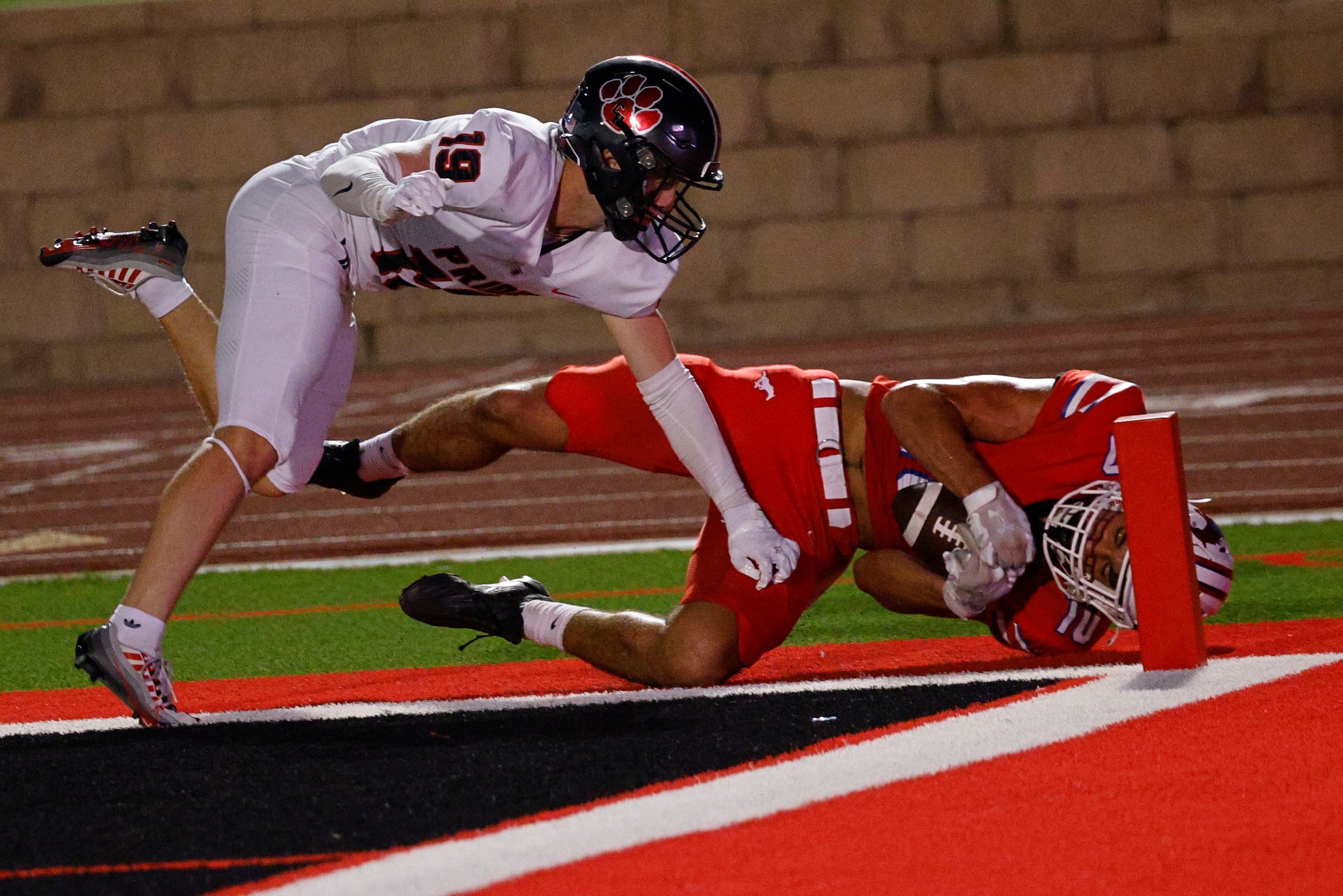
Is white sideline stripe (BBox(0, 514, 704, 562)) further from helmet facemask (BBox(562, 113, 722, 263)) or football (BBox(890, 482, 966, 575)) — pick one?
helmet facemask (BBox(562, 113, 722, 263))

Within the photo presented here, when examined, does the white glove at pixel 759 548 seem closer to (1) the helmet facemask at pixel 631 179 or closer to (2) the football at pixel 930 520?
(2) the football at pixel 930 520

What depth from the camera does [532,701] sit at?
10.1 feet

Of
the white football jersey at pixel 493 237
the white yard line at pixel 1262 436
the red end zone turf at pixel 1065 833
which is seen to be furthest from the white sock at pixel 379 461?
the white yard line at pixel 1262 436

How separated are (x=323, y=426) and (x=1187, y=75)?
29.4 ft

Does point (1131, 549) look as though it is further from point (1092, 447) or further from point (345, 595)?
point (345, 595)

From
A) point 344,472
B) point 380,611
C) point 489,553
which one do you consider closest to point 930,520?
point 344,472

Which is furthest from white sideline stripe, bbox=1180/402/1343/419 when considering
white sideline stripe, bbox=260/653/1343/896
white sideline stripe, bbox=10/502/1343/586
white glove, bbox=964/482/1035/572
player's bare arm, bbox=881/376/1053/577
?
white sideline stripe, bbox=260/653/1343/896

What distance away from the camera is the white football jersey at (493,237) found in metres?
3.09

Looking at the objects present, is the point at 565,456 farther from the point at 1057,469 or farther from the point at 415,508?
the point at 1057,469

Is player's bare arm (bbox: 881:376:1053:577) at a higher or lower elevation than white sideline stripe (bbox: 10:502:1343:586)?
higher

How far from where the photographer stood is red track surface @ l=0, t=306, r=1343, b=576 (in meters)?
5.81

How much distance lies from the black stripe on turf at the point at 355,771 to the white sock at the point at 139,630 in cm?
15

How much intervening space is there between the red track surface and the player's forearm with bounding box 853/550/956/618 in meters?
2.10

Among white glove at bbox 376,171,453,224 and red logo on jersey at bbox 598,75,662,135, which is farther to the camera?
red logo on jersey at bbox 598,75,662,135
